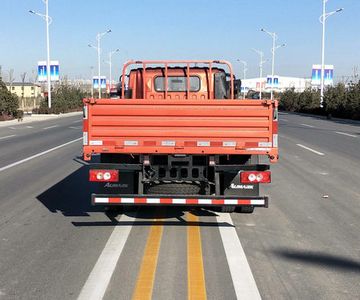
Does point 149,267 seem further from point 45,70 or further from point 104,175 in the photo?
point 45,70

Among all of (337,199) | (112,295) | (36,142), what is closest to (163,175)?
(112,295)

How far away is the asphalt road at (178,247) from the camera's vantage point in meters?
4.80

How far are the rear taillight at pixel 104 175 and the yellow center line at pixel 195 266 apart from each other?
47.7 inches

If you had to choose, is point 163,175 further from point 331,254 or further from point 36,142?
point 36,142

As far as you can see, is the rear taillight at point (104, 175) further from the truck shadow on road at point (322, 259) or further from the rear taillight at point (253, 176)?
the truck shadow on road at point (322, 259)

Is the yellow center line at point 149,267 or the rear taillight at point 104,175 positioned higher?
the rear taillight at point 104,175

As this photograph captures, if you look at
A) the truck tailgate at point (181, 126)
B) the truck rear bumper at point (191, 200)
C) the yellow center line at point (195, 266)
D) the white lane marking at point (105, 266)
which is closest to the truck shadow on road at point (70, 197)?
the white lane marking at point (105, 266)

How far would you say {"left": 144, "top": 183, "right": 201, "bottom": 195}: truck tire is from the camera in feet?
23.0

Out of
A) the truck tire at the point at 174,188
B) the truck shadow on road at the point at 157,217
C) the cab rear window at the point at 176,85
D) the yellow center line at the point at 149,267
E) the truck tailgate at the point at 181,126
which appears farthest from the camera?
the cab rear window at the point at 176,85

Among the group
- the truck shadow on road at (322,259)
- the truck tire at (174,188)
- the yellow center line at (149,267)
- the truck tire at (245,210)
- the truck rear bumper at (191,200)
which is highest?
the truck tire at (174,188)

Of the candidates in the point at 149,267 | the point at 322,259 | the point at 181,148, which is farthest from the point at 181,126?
the point at 322,259

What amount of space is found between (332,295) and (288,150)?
541 inches

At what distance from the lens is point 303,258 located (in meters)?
5.72

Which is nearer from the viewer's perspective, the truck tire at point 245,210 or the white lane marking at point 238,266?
the white lane marking at point 238,266
